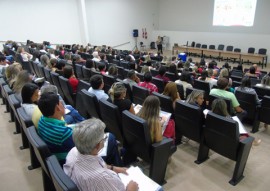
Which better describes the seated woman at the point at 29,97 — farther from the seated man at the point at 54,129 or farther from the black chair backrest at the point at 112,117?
the black chair backrest at the point at 112,117

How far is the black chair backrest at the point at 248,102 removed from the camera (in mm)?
3874

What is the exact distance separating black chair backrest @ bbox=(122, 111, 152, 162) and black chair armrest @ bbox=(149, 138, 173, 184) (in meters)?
0.07

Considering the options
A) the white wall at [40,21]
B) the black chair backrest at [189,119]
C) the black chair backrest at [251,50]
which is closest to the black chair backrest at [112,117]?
the black chair backrest at [189,119]

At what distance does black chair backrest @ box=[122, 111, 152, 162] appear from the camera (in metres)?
2.19

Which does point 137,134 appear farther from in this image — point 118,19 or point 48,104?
point 118,19

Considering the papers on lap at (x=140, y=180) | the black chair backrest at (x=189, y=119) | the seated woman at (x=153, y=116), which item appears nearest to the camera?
the papers on lap at (x=140, y=180)

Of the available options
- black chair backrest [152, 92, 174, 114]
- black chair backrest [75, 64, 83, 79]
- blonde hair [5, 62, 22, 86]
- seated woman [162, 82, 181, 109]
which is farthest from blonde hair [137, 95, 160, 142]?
black chair backrest [75, 64, 83, 79]

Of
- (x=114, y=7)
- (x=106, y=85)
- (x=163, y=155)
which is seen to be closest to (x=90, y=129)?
(x=163, y=155)

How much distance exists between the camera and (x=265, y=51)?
439 inches

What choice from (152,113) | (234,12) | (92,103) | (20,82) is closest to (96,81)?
(92,103)

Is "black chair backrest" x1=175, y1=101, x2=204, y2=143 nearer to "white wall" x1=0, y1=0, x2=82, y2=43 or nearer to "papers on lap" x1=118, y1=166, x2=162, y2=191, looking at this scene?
"papers on lap" x1=118, y1=166, x2=162, y2=191

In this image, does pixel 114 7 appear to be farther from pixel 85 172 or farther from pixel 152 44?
pixel 85 172

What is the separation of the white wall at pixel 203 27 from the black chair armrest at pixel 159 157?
1169 cm

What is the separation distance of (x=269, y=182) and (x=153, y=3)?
16.6 metres
